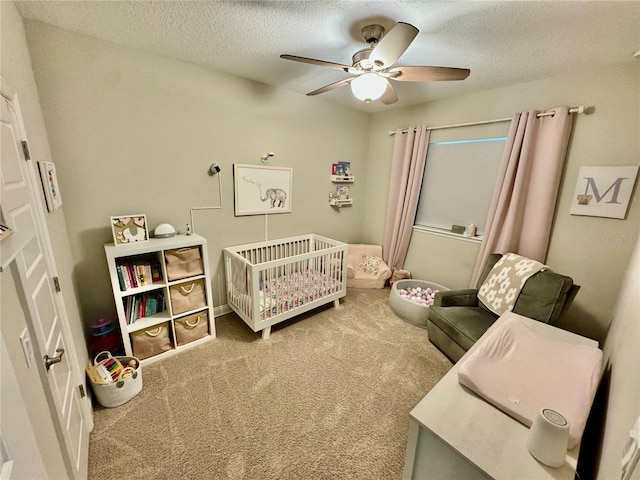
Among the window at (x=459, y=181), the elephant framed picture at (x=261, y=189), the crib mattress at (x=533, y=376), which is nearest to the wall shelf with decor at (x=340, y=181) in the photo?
the elephant framed picture at (x=261, y=189)

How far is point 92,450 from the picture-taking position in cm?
135

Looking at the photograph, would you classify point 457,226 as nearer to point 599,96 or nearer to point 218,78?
point 599,96

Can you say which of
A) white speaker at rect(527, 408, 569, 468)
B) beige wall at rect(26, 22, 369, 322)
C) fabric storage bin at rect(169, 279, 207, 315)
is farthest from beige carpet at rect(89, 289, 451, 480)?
beige wall at rect(26, 22, 369, 322)

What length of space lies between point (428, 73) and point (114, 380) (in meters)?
2.77

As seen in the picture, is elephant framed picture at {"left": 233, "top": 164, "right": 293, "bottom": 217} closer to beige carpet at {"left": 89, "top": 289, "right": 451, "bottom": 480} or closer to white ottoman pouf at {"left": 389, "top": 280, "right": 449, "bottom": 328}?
beige carpet at {"left": 89, "top": 289, "right": 451, "bottom": 480}

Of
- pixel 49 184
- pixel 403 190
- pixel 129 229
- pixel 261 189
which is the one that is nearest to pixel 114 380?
pixel 129 229

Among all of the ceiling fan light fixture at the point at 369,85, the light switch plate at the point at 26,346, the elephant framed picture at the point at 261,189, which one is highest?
the ceiling fan light fixture at the point at 369,85

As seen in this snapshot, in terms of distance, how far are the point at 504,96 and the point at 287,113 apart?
7.09 ft

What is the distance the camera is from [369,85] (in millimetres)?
1560

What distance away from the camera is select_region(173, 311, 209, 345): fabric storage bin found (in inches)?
82.4

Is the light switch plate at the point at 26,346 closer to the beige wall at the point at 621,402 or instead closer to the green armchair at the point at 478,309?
the beige wall at the point at 621,402

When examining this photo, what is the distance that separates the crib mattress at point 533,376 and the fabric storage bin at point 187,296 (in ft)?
6.51

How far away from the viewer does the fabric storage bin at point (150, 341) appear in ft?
6.29

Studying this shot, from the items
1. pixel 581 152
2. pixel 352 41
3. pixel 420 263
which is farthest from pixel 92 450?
pixel 581 152
